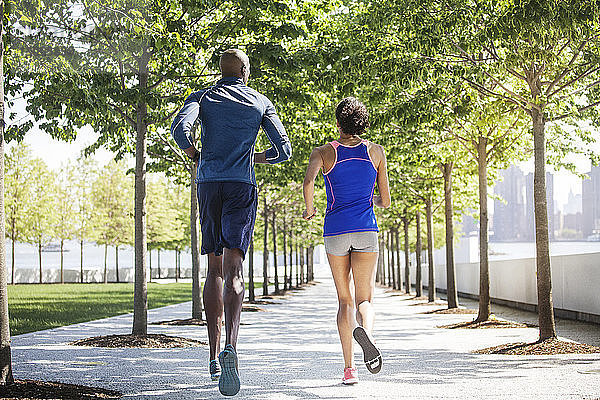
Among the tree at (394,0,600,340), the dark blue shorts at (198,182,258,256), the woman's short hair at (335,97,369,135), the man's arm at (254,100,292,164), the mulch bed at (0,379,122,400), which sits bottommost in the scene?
the mulch bed at (0,379,122,400)

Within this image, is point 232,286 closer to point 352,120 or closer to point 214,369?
point 214,369

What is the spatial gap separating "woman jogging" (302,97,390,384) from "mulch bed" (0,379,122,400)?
2198 mm

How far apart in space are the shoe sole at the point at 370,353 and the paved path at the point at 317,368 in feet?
2.77

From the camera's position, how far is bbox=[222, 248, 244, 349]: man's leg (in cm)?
535

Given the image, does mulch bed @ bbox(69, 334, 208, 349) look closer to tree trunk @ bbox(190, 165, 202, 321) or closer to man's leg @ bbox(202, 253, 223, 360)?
tree trunk @ bbox(190, 165, 202, 321)

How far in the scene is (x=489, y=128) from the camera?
18.4 metres

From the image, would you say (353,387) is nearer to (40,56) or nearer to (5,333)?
(5,333)

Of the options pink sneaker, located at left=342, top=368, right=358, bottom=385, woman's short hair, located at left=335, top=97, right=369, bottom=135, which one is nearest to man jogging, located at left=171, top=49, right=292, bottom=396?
woman's short hair, located at left=335, top=97, right=369, bottom=135

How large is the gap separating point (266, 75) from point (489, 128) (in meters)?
8.24

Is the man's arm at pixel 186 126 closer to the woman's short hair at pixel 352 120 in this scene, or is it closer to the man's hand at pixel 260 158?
the man's hand at pixel 260 158

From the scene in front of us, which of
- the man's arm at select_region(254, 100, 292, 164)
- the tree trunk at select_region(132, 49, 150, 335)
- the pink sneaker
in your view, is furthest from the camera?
the tree trunk at select_region(132, 49, 150, 335)

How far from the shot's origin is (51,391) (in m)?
6.39

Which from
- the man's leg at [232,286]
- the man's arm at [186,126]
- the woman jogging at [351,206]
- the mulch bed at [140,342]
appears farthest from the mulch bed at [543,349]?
the man's arm at [186,126]

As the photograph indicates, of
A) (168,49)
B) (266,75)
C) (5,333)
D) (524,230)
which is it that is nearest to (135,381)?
(5,333)
